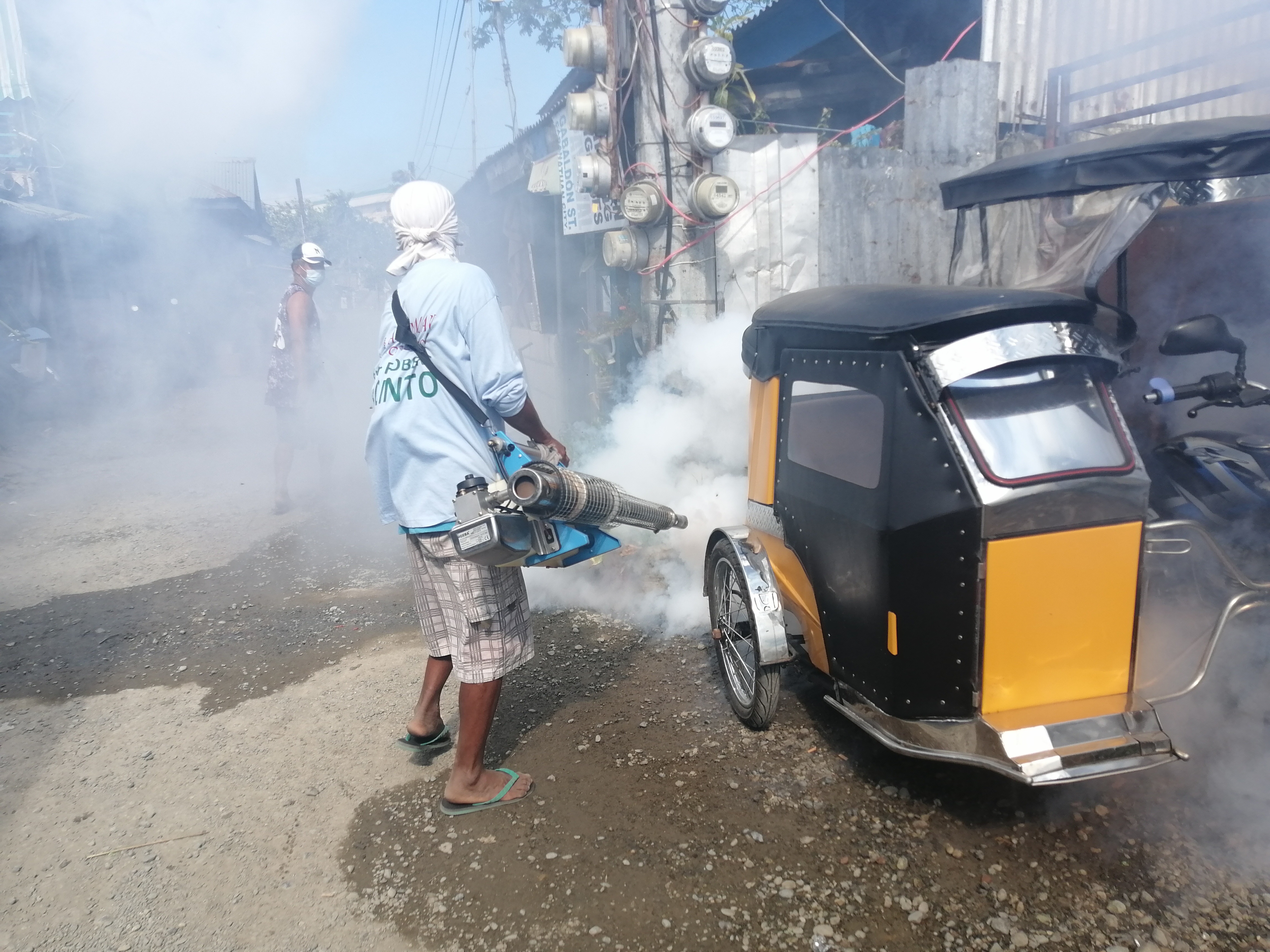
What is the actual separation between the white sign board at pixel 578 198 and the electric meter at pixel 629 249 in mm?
275

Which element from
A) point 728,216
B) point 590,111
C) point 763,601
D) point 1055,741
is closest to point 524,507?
point 763,601

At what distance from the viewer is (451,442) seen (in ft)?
9.77

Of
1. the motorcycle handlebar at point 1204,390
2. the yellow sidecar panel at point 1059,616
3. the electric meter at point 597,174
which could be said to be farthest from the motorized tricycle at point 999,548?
the electric meter at point 597,174

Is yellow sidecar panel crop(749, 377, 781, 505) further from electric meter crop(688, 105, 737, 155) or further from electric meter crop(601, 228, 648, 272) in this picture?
electric meter crop(601, 228, 648, 272)

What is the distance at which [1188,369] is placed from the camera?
459 cm

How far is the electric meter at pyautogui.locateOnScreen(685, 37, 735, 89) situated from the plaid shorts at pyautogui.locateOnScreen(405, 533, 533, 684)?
517cm

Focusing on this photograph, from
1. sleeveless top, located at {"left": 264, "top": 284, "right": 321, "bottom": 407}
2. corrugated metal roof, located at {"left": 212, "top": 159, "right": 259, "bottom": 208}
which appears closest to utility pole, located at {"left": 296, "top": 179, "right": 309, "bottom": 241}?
corrugated metal roof, located at {"left": 212, "top": 159, "right": 259, "bottom": 208}

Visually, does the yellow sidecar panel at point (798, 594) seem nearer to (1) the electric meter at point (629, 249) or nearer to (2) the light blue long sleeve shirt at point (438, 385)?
(2) the light blue long sleeve shirt at point (438, 385)

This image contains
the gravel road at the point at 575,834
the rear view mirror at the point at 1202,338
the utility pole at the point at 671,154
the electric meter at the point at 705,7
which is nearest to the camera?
the gravel road at the point at 575,834

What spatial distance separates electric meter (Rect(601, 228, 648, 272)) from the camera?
7230 mm

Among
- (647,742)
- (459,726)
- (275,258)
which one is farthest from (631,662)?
(275,258)

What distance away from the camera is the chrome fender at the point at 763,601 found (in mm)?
3148

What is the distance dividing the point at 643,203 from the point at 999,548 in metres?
5.31

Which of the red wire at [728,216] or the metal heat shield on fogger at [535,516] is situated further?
the red wire at [728,216]
